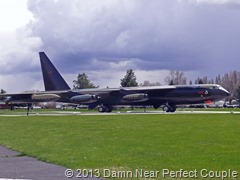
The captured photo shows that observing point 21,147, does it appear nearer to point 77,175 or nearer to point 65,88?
point 77,175

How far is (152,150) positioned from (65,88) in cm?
5845

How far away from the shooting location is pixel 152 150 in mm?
14273

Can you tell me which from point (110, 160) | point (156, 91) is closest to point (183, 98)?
point (156, 91)

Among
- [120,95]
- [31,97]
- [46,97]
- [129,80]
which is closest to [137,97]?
[120,95]

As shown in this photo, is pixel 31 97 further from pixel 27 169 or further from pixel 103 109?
pixel 27 169

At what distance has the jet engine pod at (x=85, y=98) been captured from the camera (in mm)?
65750

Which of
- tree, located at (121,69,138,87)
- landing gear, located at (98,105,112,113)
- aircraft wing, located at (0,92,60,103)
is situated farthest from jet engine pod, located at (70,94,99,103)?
tree, located at (121,69,138,87)

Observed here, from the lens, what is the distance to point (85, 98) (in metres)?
65.9

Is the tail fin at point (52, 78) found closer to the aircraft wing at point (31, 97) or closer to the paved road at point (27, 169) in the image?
the aircraft wing at point (31, 97)

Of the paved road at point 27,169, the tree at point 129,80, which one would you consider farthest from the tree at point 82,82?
the paved road at point 27,169

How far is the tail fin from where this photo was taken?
71875 mm

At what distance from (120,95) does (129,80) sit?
277 ft

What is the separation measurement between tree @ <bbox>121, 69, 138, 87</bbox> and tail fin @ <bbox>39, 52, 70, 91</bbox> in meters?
73.3

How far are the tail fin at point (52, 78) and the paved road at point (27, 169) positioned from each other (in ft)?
192
